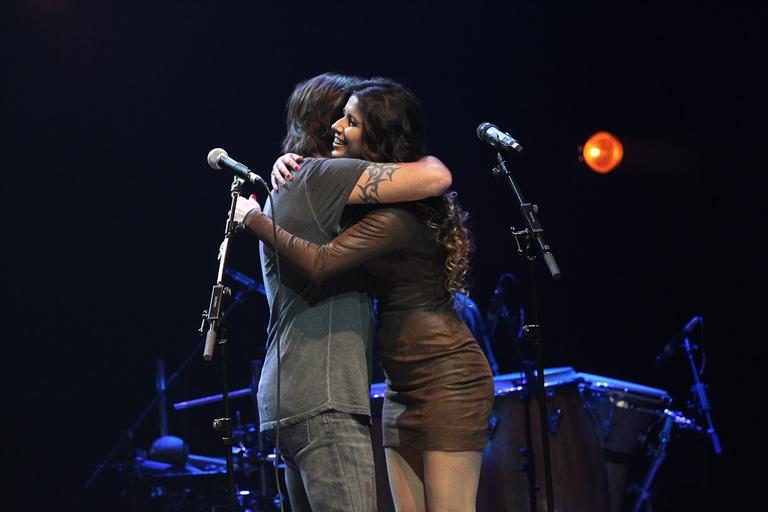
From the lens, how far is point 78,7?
6.00m

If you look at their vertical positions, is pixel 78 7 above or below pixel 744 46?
above

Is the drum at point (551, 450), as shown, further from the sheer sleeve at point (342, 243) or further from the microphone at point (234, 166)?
the microphone at point (234, 166)

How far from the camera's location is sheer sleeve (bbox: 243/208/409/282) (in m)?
2.55

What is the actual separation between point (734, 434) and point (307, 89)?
17.2 feet

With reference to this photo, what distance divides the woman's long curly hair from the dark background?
3887 millimetres

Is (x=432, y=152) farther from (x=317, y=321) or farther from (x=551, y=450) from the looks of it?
(x=317, y=321)

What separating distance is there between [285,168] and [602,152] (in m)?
4.78

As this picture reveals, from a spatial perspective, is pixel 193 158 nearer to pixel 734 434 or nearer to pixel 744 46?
pixel 744 46

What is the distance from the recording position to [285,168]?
277 centimetres

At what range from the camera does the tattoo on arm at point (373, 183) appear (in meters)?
2.68

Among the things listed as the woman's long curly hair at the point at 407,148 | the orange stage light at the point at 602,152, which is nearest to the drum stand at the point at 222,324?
the woman's long curly hair at the point at 407,148

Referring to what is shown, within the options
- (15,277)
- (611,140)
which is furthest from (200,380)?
(611,140)

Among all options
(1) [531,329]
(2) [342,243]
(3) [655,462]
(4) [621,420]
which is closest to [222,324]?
(2) [342,243]

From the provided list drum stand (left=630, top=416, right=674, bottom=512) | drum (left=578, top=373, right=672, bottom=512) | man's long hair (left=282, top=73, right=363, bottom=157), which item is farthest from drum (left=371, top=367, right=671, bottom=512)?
man's long hair (left=282, top=73, right=363, bottom=157)
